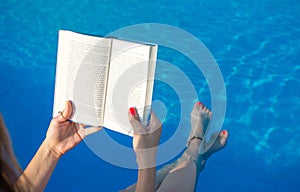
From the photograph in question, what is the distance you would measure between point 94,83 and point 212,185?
1.47 m

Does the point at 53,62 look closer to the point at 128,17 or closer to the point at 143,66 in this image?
the point at 128,17

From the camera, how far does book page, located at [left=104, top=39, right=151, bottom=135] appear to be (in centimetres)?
158

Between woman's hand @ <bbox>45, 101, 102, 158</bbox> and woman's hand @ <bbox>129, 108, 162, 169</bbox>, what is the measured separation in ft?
0.69

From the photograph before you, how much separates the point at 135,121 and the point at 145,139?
0.11m

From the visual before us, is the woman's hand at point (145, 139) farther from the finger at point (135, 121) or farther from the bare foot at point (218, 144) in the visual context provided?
the bare foot at point (218, 144)

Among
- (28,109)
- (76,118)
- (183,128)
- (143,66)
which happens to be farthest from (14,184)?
(28,109)

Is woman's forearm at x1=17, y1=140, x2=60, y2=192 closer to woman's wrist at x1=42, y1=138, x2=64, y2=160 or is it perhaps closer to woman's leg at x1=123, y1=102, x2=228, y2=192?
woman's wrist at x1=42, y1=138, x2=64, y2=160

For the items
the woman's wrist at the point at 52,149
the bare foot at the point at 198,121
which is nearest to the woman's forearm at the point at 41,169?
the woman's wrist at the point at 52,149

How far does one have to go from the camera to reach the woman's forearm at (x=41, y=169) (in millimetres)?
1524

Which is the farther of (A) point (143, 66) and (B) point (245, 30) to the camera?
(B) point (245, 30)

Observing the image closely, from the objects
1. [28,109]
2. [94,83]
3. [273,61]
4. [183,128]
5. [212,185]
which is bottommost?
[212,185]

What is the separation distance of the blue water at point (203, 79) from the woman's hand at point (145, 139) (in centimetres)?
107

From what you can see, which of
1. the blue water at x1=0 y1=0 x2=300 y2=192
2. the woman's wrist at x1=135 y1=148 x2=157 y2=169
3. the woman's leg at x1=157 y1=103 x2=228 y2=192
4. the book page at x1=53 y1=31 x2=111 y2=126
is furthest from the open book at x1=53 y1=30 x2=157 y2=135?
the blue water at x1=0 y1=0 x2=300 y2=192

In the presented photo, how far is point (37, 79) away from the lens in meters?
3.44
